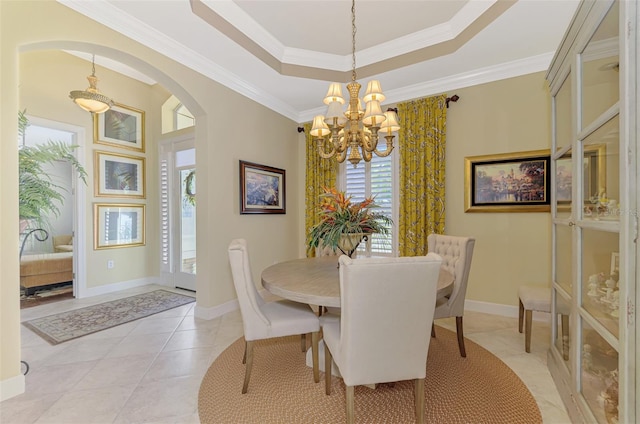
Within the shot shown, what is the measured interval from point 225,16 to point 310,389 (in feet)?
10.4

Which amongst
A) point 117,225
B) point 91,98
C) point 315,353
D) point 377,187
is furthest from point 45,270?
point 377,187

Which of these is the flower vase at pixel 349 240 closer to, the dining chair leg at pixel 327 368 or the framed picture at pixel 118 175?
the dining chair leg at pixel 327 368

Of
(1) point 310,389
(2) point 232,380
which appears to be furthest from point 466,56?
(2) point 232,380

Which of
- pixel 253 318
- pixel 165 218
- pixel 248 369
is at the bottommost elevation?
pixel 248 369

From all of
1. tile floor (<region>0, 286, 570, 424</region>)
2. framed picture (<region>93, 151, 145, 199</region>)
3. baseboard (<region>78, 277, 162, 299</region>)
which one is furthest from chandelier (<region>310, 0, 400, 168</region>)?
baseboard (<region>78, 277, 162, 299</region>)

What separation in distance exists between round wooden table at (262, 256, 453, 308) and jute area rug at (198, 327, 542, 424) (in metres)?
0.69

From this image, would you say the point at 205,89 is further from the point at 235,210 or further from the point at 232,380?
the point at 232,380

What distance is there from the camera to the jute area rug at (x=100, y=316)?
282 centimetres

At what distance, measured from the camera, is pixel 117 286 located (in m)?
4.37

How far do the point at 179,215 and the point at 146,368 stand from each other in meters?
2.78

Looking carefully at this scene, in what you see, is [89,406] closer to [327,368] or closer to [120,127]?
[327,368]

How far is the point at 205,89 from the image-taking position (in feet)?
10.2

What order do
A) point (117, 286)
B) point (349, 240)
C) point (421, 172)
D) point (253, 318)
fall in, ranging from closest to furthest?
1. point (253, 318)
2. point (349, 240)
3. point (421, 172)
4. point (117, 286)

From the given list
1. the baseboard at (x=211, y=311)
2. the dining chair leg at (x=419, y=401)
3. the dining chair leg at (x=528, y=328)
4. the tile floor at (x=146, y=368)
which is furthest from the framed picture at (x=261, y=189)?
the dining chair leg at (x=528, y=328)
